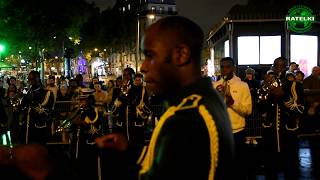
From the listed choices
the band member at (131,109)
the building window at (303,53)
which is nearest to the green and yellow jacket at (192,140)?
the band member at (131,109)

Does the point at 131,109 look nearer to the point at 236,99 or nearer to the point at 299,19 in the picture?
the point at 236,99

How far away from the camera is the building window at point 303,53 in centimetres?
2264

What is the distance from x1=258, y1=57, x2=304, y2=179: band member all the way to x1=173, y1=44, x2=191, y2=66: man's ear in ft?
20.0

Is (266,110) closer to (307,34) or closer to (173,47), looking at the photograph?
(173,47)

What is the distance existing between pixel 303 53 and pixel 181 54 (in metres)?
22.1

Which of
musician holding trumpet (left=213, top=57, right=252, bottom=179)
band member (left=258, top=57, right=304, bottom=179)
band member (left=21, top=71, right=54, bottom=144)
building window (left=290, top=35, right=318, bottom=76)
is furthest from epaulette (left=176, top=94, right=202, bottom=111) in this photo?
building window (left=290, top=35, right=318, bottom=76)

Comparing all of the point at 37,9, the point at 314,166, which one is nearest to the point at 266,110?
the point at 314,166

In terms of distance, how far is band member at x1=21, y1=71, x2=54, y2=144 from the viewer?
10141 millimetres

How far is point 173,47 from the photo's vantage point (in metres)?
1.86

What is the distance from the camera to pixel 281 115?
8.43m

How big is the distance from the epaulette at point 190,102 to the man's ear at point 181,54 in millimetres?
140

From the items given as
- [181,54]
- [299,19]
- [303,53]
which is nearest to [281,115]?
[181,54]

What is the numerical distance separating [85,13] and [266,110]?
27.8 metres

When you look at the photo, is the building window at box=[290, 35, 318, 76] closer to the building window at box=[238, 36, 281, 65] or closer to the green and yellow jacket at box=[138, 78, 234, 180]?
the building window at box=[238, 36, 281, 65]
